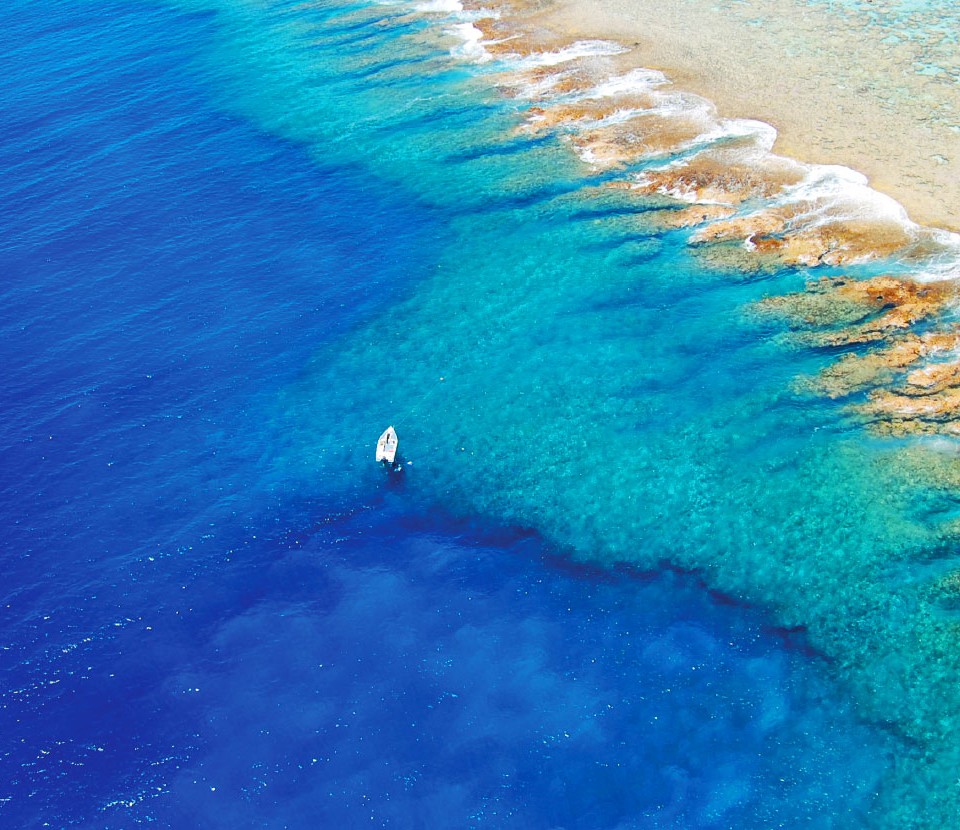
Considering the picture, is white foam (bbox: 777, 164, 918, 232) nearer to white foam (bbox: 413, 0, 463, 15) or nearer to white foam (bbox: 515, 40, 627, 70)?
white foam (bbox: 515, 40, 627, 70)

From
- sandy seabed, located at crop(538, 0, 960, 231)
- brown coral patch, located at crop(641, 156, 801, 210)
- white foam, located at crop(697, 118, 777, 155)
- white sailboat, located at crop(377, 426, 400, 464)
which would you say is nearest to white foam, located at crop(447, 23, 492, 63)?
sandy seabed, located at crop(538, 0, 960, 231)

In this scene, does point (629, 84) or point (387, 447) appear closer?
point (387, 447)

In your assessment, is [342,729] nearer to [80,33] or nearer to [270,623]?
[270,623]

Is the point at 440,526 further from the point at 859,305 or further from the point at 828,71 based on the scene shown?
the point at 828,71

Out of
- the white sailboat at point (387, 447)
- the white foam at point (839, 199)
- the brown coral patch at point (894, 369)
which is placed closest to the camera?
the white sailboat at point (387, 447)

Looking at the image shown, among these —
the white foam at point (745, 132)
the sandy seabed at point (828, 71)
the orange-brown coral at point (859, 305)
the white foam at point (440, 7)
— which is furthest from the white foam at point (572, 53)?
the orange-brown coral at point (859, 305)

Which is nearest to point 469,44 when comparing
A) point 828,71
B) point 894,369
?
point 828,71

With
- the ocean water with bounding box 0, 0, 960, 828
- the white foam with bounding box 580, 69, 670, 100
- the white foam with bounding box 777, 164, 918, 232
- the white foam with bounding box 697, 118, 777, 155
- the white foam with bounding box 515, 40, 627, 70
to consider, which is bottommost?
the ocean water with bounding box 0, 0, 960, 828

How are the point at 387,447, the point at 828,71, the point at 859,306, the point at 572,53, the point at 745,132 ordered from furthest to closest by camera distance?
the point at 572,53
the point at 828,71
the point at 745,132
the point at 859,306
the point at 387,447

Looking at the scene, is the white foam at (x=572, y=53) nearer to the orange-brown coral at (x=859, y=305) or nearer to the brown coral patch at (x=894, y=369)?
the orange-brown coral at (x=859, y=305)

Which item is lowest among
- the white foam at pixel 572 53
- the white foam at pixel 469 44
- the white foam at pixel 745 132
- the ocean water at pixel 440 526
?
the ocean water at pixel 440 526
